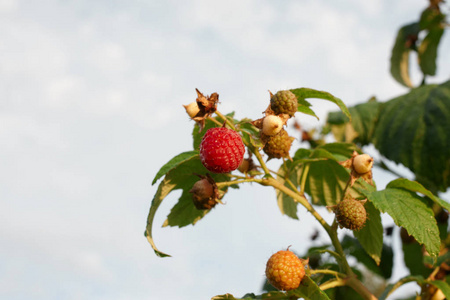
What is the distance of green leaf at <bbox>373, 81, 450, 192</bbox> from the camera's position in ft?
10.6

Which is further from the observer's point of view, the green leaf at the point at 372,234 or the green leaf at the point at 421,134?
the green leaf at the point at 421,134

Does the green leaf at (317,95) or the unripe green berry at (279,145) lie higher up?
the green leaf at (317,95)

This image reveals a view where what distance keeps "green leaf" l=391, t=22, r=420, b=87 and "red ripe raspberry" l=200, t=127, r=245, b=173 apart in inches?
154

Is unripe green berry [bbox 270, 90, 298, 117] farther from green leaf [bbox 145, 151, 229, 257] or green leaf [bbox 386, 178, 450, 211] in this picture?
green leaf [bbox 386, 178, 450, 211]

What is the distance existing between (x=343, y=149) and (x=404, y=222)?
68 centimetres

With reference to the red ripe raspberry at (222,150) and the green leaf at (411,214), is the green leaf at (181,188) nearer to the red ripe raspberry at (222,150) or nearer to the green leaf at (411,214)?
the red ripe raspberry at (222,150)

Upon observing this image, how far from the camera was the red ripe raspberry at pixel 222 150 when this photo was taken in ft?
5.29

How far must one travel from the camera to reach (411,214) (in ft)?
5.70

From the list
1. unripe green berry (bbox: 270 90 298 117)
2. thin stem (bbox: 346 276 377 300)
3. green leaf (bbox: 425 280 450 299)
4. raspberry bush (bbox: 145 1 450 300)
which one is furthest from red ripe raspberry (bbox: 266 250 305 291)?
green leaf (bbox: 425 280 450 299)

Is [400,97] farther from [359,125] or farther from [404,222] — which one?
[404,222]

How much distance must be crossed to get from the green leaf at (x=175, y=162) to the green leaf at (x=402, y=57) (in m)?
3.84

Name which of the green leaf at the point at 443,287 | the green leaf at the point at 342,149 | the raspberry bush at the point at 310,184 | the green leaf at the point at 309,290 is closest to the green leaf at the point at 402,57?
the raspberry bush at the point at 310,184

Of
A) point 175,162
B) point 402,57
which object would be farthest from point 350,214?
point 402,57

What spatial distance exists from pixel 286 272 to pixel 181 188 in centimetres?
63
